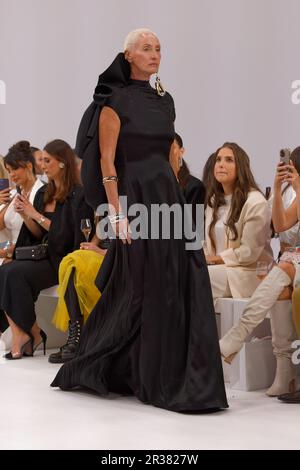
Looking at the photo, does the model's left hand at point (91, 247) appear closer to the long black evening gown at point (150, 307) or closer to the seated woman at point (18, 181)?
the seated woman at point (18, 181)

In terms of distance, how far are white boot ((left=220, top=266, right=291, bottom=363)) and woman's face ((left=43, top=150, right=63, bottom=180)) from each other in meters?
1.74

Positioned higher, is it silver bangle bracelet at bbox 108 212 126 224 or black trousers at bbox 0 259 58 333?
silver bangle bracelet at bbox 108 212 126 224

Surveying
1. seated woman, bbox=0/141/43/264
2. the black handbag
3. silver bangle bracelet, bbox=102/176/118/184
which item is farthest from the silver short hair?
seated woman, bbox=0/141/43/264

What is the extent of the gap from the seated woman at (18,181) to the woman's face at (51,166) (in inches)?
10.4

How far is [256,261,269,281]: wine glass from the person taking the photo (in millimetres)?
4344

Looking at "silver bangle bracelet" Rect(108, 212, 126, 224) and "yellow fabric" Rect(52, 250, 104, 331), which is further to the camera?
"yellow fabric" Rect(52, 250, 104, 331)

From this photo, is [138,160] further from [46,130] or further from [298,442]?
[46,130]

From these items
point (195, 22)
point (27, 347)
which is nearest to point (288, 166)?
point (27, 347)

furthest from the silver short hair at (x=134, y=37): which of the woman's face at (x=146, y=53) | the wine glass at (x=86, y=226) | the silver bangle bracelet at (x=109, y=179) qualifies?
the wine glass at (x=86, y=226)

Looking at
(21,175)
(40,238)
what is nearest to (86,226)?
(40,238)

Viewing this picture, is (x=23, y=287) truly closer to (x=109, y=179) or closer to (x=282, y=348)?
(x=109, y=179)

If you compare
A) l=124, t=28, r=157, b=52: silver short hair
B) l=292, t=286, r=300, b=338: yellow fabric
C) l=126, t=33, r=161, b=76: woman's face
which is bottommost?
l=292, t=286, r=300, b=338: yellow fabric

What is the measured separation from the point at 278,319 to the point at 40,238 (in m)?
1.82

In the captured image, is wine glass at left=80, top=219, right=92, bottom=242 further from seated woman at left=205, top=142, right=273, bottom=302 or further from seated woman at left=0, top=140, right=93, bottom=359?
seated woman at left=205, top=142, right=273, bottom=302
